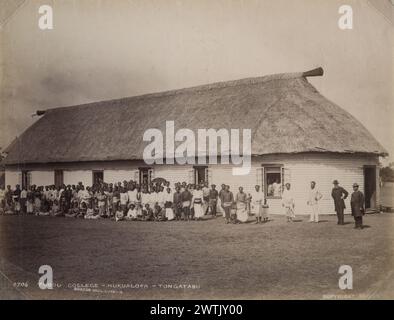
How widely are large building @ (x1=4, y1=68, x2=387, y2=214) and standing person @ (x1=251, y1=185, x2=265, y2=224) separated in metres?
0.18

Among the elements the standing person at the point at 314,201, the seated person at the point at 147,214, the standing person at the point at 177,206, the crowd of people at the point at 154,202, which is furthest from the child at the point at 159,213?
the standing person at the point at 314,201

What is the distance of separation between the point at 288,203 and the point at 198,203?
213 cm

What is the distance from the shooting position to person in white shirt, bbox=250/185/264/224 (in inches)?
355

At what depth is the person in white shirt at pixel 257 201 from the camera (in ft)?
29.5

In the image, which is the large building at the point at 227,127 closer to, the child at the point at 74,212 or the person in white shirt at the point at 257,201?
the person in white shirt at the point at 257,201

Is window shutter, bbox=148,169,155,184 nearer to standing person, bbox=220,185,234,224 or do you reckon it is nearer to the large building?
the large building

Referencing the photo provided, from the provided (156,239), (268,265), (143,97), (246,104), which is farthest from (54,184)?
(268,265)

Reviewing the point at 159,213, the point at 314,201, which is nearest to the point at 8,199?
the point at 159,213

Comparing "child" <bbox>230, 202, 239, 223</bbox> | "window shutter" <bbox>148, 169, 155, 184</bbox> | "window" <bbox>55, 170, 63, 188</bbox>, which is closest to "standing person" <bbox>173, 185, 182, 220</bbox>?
"window shutter" <bbox>148, 169, 155, 184</bbox>

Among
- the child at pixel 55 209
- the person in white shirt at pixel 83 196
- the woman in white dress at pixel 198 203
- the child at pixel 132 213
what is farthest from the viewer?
the person in white shirt at pixel 83 196

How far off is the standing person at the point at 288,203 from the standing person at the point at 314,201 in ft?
1.02

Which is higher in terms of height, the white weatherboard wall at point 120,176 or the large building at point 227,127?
the large building at point 227,127

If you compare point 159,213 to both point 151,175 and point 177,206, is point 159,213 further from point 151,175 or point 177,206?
point 151,175

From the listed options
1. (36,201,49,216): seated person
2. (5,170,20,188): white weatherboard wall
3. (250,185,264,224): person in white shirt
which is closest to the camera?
(250,185,264,224): person in white shirt
